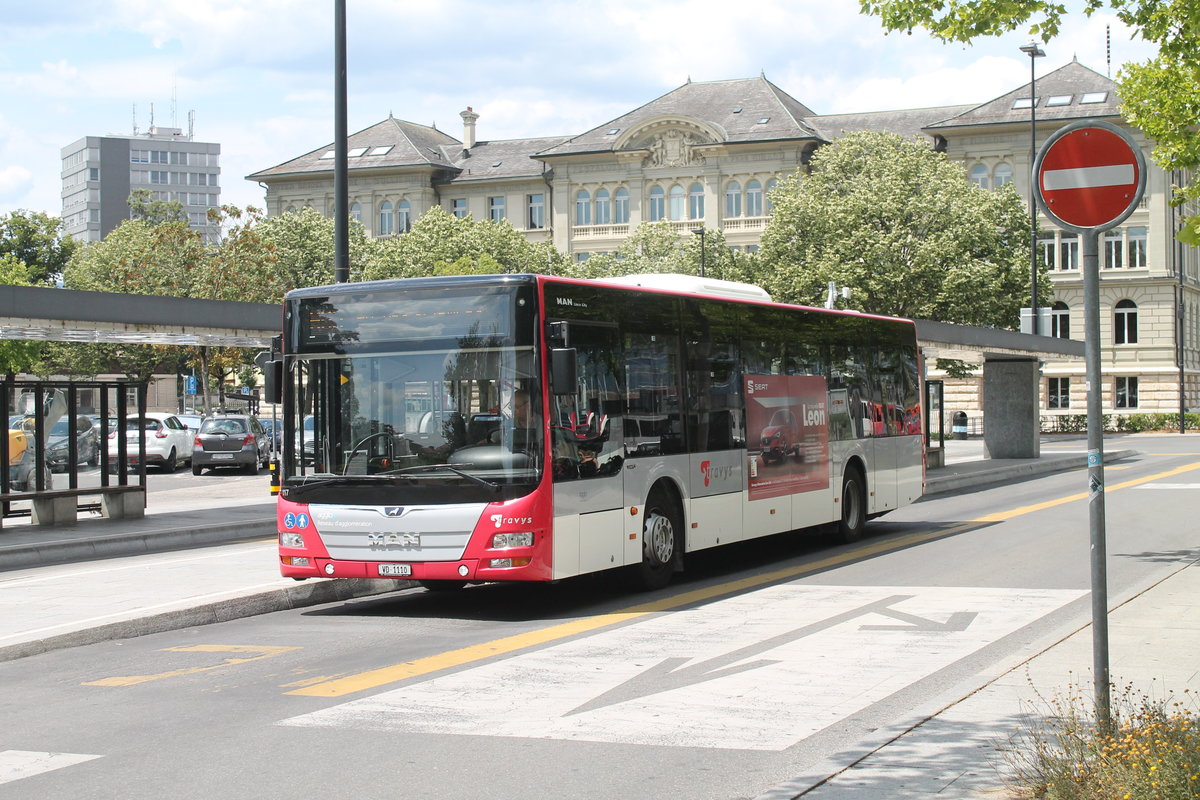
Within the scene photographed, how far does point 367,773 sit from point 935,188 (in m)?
51.2

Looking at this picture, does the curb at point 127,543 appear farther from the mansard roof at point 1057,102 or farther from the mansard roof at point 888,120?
the mansard roof at point 888,120

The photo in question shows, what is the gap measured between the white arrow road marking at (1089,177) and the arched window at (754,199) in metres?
73.7

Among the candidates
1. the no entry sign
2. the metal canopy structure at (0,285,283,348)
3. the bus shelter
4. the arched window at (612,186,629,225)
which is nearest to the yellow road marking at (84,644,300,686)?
the no entry sign

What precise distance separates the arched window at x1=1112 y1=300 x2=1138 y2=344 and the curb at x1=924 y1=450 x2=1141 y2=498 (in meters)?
34.6

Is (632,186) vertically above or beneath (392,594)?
above

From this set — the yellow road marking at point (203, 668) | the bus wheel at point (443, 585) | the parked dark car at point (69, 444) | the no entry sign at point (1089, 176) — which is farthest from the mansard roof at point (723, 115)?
the no entry sign at point (1089, 176)

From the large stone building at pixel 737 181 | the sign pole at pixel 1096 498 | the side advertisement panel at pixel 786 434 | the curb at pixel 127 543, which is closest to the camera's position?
the sign pole at pixel 1096 498

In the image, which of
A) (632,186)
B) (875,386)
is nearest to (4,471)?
(875,386)

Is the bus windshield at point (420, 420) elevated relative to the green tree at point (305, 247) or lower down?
lower down

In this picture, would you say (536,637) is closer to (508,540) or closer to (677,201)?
(508,540)

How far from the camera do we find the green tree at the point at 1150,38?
13.2 meters

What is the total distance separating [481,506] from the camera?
37.8ft

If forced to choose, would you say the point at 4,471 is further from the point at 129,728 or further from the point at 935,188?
the point at 935,188

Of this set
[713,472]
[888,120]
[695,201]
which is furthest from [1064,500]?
[888,120]
